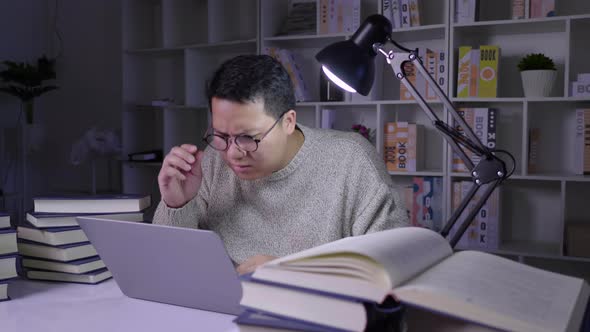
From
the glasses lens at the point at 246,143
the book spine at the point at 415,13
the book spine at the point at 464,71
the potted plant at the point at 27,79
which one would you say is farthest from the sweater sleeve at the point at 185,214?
the potted plant at the point at 27,79

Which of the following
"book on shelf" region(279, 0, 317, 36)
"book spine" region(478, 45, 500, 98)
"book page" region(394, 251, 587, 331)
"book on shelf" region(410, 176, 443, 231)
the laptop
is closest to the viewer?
"book page" region(394, 251, 587, 331)

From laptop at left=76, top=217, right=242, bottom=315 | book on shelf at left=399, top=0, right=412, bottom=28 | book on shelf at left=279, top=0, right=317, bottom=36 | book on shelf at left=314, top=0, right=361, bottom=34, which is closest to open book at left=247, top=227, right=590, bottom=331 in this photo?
laptop at left=76, top=217, right=242, bottom=315

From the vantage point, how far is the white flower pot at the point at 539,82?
2.89 metres

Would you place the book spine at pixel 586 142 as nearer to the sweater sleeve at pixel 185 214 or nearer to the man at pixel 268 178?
the man at pixel 268 178

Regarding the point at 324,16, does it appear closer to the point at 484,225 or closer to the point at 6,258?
the point at 484,225

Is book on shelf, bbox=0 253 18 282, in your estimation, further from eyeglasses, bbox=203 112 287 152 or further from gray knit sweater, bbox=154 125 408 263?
eyeglasses, bbox=203 112 287 152

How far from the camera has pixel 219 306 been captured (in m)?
1.03

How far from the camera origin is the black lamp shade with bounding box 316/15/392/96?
1.44 m

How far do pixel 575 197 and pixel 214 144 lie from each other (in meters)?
2.36

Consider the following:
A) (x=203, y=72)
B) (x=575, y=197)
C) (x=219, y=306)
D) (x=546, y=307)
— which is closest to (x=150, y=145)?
(x=203, y=72)

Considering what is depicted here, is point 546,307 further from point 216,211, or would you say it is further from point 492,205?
point 492,205

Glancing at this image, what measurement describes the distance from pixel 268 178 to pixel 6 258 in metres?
0.68

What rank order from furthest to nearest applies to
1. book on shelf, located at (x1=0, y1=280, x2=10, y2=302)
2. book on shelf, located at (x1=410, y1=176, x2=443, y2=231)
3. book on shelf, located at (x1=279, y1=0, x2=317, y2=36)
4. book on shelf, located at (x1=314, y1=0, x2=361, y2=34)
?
book on shelf, located at (x1=279, y1=0, x2=317, y2=36)
book on shelf, located at (x1=314, y1=0, x2=361, y2=34)
book on shelf, located at (x1=410, y1=176, x2=443, y2=231)
book on shelf, located at (x1=0, y1=280, x2=10, y2=302)

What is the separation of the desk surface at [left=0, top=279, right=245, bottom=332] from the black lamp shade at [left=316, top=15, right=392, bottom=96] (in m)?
0.68
